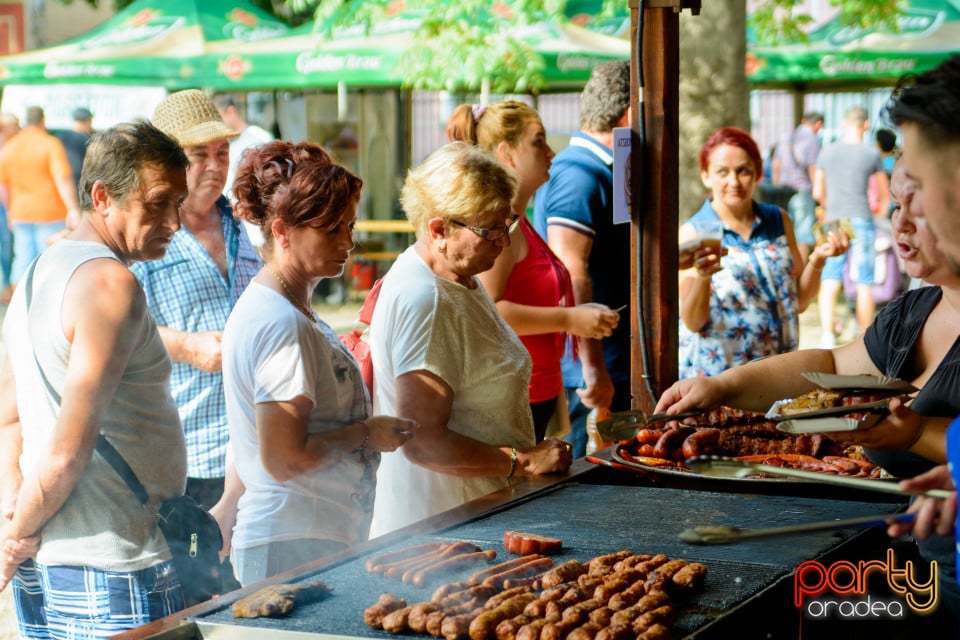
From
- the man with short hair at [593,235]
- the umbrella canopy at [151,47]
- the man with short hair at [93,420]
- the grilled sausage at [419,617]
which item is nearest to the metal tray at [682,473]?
the grilled sausage at [419,617]

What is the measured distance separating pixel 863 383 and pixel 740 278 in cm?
251

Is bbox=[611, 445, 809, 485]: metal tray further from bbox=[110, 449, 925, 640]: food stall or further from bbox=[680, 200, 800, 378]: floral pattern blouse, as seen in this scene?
bbox=[680, 200, 800, 378]: floral pattern blouse

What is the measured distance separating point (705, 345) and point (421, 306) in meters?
2.17

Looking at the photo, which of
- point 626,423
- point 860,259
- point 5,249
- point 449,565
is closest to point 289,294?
point 449,565

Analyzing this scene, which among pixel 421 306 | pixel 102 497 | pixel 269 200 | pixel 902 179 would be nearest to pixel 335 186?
pixel 269 200

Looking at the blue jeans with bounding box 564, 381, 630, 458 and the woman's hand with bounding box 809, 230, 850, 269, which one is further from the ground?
the woman's hand with bounding box 809, 230, 850, 269

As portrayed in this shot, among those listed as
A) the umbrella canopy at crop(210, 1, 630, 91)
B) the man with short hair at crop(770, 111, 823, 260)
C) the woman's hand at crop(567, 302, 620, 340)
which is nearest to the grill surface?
the woman's hand at crop(567, 302, 620, 340)

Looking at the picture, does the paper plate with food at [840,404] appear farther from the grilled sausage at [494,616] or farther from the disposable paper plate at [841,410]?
the grilled sausage at [494,616]

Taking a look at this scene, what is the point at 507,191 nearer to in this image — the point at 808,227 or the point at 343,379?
the point at 343,379

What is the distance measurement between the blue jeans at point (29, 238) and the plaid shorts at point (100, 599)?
9832mm

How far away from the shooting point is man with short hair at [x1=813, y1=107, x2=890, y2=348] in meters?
10.4

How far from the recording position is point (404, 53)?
410 inches

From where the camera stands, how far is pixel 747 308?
5043 millimetres

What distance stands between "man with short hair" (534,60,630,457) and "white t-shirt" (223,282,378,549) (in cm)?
206
